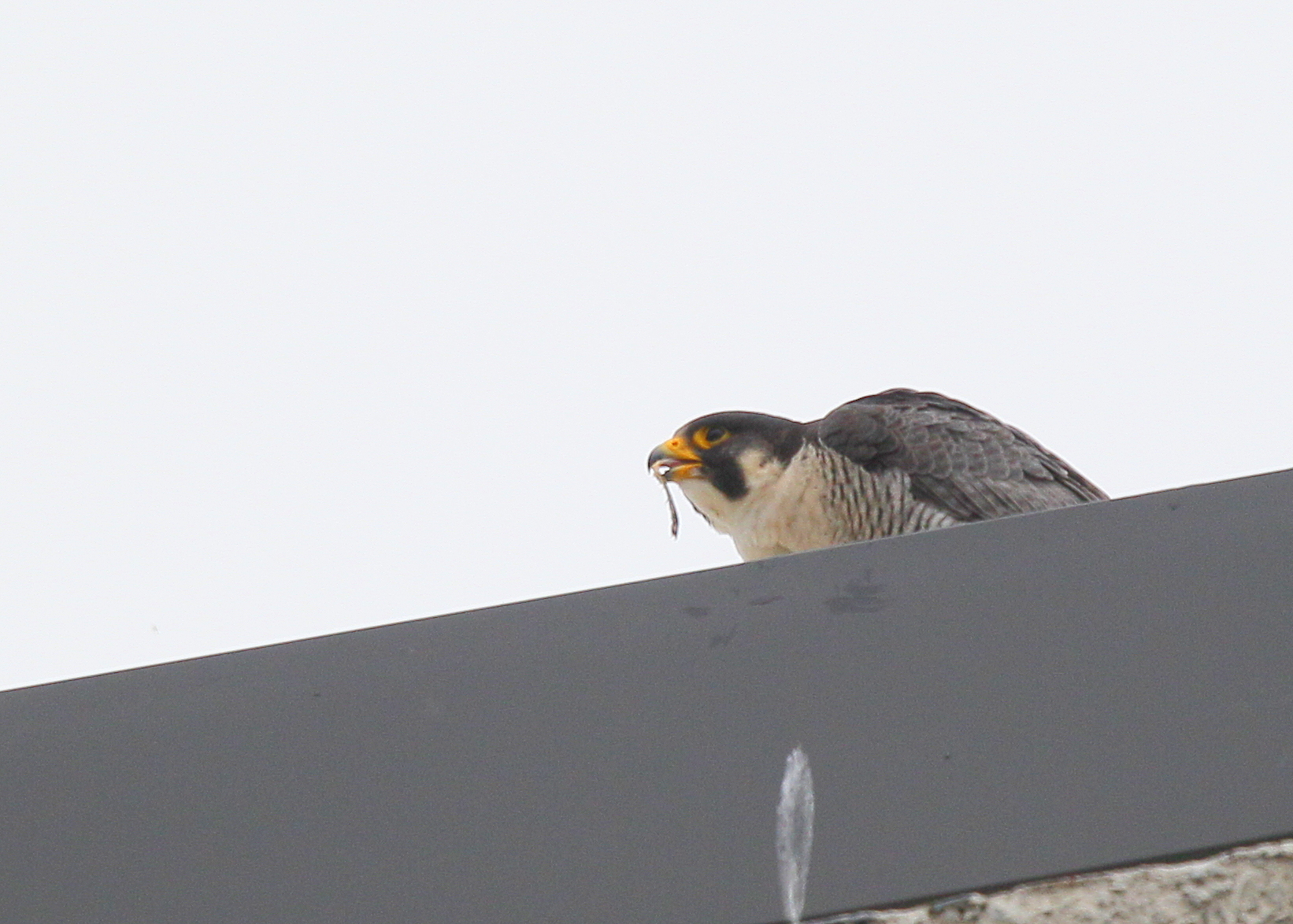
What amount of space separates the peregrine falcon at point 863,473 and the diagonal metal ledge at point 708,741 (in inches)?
83.4

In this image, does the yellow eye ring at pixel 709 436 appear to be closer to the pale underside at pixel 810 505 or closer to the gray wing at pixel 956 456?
the pale underside at pixel 810 505

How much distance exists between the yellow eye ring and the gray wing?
307 mm

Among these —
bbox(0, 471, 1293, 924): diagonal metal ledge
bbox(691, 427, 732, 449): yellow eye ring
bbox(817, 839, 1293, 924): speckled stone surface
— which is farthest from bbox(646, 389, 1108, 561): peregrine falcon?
bbox(817, 839, 1293, 924): speckled stone surface

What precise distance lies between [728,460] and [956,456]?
0.64 metres

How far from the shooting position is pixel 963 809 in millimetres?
1607

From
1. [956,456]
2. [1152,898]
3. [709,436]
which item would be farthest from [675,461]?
[1152,898]

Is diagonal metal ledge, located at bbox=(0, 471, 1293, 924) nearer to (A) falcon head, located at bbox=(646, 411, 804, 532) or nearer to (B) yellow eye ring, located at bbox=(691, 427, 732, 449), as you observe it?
(A) falcon head, located at bbox=(646, 411, 804, 532)

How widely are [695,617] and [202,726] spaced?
1.83ft

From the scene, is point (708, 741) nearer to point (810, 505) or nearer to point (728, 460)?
point (810, 505)

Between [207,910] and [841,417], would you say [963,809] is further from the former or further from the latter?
[841,417]

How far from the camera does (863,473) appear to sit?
3.94 m

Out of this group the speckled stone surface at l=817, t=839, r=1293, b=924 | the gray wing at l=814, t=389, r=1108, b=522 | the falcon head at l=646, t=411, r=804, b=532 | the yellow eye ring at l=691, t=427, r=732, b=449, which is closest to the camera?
the speckled stone surface at l=817, t=839, r=1293, b=924

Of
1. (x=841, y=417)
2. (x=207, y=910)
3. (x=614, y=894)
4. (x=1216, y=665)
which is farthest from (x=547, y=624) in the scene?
(x=841, y=417)

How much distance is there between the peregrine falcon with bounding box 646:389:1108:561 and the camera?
3861mm
